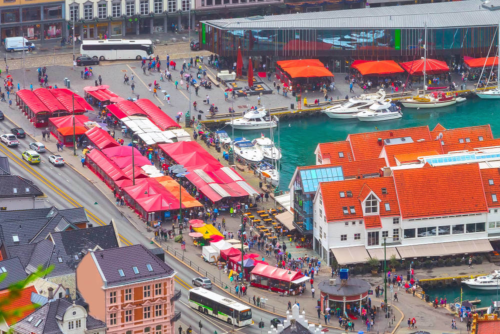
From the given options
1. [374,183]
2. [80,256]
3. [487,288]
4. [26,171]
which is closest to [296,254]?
[374,183]

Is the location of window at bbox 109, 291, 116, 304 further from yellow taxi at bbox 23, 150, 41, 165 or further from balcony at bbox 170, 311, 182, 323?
yellow taxi at bbox 23, 150, 41, 165

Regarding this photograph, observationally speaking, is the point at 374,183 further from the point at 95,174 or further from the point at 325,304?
the point at 95,174

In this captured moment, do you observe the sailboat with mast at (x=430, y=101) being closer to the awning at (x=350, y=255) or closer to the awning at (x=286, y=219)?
the awning at (x=286, y=219)

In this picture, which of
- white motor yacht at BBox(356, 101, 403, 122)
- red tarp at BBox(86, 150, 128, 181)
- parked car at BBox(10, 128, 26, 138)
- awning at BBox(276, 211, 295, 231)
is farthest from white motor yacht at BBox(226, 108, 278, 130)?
awning at BBox(276, 211, 295, 231)

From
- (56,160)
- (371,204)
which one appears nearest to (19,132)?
(56,160)

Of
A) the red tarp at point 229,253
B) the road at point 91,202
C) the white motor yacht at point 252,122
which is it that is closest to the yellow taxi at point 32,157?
the road at point 91,202
